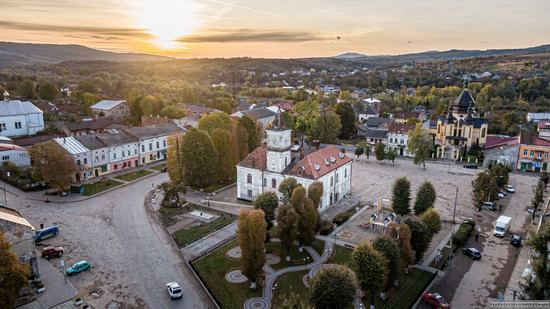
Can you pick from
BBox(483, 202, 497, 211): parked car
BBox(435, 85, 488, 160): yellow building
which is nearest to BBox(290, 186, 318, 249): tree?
BBox(483, 202, 497, 211): parked car

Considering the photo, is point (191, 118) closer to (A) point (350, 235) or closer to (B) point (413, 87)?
(A) point (350, 235)

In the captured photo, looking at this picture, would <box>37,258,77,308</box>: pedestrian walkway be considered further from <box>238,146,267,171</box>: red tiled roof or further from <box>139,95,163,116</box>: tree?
<box>139,95,163,116</box>: tree

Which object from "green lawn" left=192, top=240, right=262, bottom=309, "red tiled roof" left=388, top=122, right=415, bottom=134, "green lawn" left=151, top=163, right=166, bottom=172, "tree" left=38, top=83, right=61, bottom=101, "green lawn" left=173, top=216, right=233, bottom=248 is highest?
"tree" left=38, top=83, right=61, bottom=101

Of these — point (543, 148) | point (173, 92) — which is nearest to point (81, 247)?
point (543, 148)

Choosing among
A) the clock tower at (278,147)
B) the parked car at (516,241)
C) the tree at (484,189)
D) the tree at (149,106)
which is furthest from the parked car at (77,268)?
the tree at (149,106)

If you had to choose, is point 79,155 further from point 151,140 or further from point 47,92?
point 47,92

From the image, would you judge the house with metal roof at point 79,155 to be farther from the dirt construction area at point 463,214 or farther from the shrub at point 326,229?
the dirt construction area at point 463,214

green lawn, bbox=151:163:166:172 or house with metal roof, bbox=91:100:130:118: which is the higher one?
house with metal roof, bbox=91:100:130:118

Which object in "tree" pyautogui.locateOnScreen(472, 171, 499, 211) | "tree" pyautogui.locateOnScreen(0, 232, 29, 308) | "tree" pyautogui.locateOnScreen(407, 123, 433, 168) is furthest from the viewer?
"tree" pyautogui.locateOnScreen(407, 123, 433, 168)
